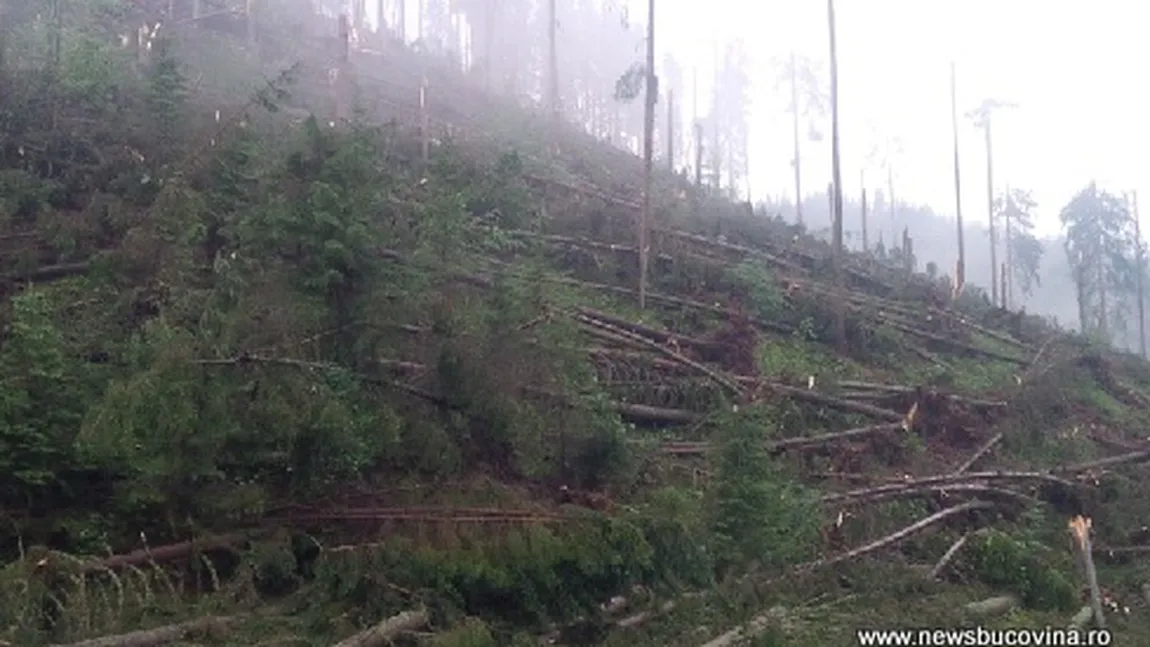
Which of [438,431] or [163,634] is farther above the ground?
[438,431]

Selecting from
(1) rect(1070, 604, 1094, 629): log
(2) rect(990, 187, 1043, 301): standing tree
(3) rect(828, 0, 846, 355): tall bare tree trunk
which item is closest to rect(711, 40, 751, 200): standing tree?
(2) rect(990, 187, 1043, 301): standing tree

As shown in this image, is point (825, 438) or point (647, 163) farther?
point (647, 163)

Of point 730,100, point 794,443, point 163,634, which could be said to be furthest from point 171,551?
point 730,100

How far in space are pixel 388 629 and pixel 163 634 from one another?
143 centimetres

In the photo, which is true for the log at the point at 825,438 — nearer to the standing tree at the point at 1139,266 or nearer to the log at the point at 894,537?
the log at the point at 894,537

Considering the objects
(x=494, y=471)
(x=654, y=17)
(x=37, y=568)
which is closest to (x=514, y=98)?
(x=654, y=17)

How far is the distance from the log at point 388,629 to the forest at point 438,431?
2 centimetres

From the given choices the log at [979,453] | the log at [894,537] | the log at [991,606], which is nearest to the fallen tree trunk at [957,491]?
the log at [894,537]

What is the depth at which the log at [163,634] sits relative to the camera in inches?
239

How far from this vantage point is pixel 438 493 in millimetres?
8523

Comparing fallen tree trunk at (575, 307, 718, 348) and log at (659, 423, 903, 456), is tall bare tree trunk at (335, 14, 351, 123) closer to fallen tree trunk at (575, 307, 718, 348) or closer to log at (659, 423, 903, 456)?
fallen tree trunk at (575, 307, 718, 348)

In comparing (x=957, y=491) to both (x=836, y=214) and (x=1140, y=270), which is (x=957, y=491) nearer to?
(x=836, y=214)

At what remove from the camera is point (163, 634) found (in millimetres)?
6398

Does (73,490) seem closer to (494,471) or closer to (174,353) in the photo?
(174,353)
